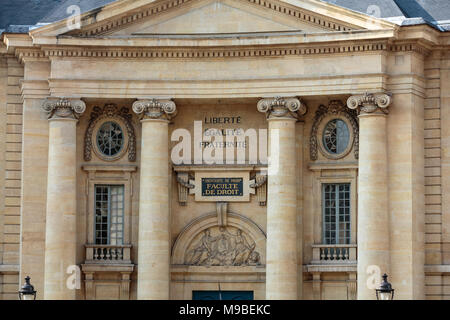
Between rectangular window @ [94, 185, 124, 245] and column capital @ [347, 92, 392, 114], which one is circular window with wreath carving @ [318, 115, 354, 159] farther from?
rectangular window @ [94, 185, 124, 245]

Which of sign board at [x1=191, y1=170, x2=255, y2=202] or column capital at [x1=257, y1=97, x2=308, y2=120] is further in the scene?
sign board at [x1=191, y1=170, x2=255, y2=202]

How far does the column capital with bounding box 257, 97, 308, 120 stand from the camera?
4738 cm

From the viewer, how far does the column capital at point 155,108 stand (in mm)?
47844

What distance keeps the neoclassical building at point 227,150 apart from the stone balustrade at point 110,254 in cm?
6

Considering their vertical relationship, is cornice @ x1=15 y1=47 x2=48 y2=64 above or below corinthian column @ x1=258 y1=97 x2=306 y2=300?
above

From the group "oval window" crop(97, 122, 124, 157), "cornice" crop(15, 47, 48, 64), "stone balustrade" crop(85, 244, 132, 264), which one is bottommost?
"stone balustrade" crop(85, 244, 132, 264)

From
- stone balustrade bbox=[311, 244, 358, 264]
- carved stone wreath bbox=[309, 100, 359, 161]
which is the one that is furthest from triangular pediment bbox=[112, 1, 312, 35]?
stone balustrade bbox=[311, 244, 358, 264]

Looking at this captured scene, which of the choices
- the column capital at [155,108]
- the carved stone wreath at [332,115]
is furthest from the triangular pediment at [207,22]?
the carved stone wreath at [332,115]

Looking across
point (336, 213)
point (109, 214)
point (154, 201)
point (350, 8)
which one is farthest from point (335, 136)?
point (109, 214)

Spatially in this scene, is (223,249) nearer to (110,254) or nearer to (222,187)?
(222,187)

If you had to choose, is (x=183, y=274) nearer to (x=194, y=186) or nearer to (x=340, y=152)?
(x=194, y=186)

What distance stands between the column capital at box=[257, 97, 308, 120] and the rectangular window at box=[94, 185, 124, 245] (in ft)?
20.6

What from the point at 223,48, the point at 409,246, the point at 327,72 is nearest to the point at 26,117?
the point at 223,48

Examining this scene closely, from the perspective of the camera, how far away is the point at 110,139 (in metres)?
Result: 49.5
